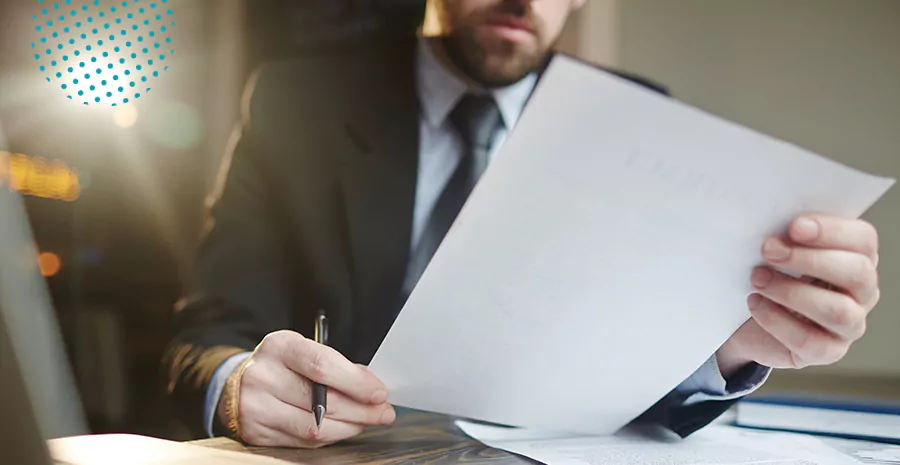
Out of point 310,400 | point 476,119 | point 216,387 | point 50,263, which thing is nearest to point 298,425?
point 310,400

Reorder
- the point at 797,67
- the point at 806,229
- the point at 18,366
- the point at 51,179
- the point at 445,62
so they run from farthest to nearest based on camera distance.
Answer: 1. the point at 51,179
2. the point at 797,67
3. the point at 445,62
4. the point at 806,229
5. the point at 18,366

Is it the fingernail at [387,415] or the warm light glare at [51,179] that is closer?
the fingernail at [387,415]

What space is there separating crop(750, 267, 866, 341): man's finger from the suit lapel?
1.48ft

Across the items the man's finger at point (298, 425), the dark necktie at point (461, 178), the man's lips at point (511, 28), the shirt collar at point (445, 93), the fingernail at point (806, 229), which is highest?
the man's lips at point (511, 28)

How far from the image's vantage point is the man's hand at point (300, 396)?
0.38 meters

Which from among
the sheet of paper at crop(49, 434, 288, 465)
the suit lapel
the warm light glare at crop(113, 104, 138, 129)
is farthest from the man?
the warm light glare at crop(113, 104, 138, 129)

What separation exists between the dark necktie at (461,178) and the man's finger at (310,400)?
0.33 m

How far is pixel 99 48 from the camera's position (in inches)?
21.0

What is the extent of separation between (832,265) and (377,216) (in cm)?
50

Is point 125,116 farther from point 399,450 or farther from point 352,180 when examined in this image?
A: point 399,450

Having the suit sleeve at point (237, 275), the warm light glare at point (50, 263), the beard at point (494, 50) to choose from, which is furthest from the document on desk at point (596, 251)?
the warm light glare at point (50, 263)

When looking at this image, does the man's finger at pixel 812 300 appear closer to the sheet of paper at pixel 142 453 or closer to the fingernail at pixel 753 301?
the fingernail at pixel 753 301

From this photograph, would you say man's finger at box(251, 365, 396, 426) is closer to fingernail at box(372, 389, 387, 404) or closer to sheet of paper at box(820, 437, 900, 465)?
fingernail at box(372, 389, 387, 404)

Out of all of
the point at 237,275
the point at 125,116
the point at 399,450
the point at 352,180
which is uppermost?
the point at 125,116
